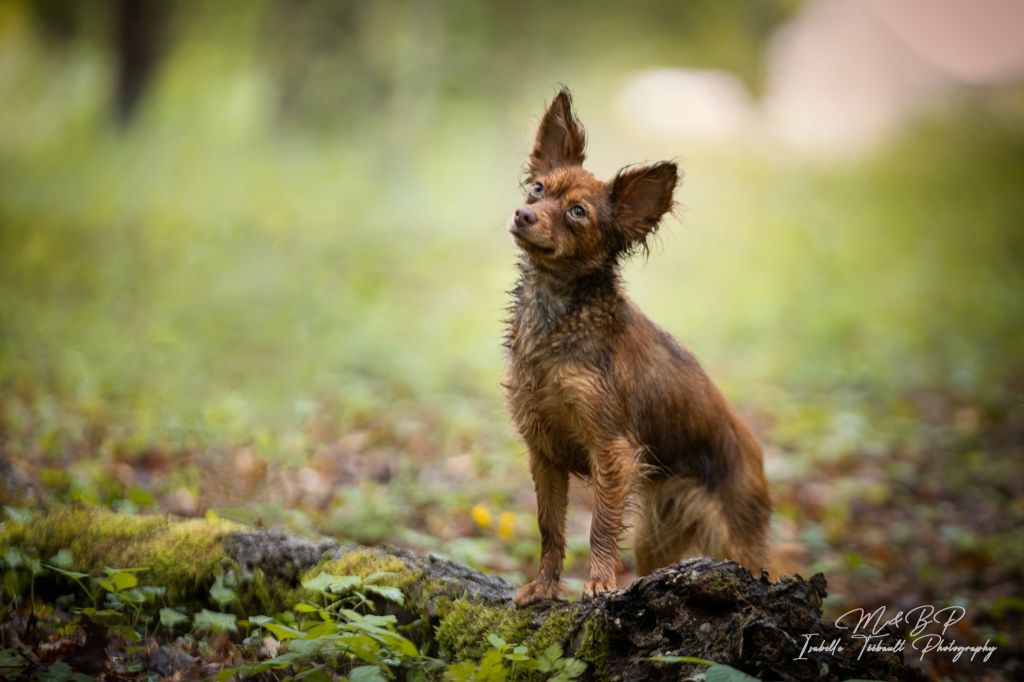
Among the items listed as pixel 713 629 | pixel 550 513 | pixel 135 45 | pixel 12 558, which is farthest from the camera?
pixel 135 45

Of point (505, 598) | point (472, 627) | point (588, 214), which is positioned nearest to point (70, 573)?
point (472, 627)

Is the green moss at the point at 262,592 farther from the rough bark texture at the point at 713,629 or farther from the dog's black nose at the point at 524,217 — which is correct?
the dog's black nose at the point at 524,217

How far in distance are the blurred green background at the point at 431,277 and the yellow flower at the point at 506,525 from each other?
4 centimetres

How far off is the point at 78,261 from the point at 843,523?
8963 millimetres

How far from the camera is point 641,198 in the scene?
13.7ft

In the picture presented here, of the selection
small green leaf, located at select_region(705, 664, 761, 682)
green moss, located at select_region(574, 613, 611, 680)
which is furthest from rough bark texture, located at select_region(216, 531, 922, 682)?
small green leaf, located at select_region(705, 664, 761, 682)

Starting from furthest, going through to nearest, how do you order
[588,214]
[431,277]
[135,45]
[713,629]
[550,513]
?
[135,45], [431,277], [550,513], [588,214], [713,629]

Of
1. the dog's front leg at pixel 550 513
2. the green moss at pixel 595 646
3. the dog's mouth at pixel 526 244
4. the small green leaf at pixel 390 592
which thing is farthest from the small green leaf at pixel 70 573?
the dog's mouth at pixel 526 244

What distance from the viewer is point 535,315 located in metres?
4.21

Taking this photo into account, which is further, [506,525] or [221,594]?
[506,525]

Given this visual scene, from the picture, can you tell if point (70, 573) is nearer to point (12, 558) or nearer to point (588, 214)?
point (12, 558)

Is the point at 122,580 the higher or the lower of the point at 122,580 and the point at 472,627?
the lower

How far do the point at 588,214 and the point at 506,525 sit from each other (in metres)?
2.66

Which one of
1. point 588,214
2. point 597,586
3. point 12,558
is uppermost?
point 588,214
